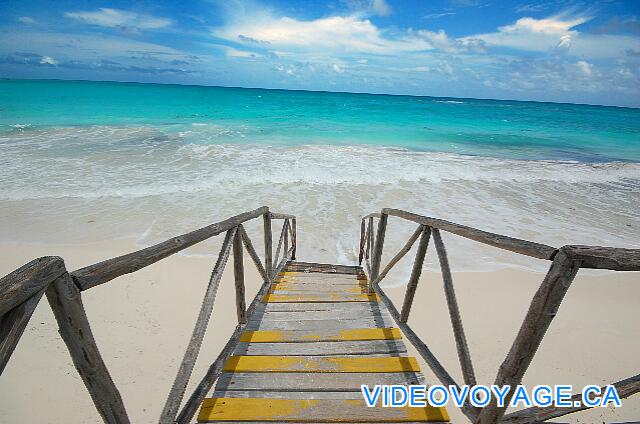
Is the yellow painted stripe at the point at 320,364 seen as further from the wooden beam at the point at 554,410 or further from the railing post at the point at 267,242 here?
the railing post at the point at 267,242

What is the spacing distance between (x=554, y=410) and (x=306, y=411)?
1669 millimetres

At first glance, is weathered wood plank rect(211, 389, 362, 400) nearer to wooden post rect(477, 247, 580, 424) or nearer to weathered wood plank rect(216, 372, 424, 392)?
weathered wood plank rect(216, 372, 424, 392)

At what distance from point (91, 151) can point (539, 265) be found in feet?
71.9

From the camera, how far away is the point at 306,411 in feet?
8.55

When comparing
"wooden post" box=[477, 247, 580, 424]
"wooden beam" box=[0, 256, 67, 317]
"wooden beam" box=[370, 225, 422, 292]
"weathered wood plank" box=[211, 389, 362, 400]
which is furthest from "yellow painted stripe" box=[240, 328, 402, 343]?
"wooden beam" box=[0, 256, 67, 317]

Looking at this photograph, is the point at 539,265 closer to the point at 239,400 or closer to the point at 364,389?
the point at 364,389

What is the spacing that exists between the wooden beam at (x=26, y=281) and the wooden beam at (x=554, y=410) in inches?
91.4

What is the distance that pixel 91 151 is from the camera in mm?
18969

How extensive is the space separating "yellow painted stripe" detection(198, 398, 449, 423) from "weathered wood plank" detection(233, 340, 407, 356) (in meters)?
0.62

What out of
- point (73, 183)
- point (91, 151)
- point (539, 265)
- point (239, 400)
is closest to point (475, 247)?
point (539, 265)

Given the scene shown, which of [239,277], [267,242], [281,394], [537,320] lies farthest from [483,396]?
[267,242]

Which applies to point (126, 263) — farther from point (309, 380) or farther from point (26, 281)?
point (309, 380)

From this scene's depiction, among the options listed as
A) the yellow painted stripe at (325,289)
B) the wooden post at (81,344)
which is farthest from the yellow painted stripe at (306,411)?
the yellow painted stripe at (325,289)

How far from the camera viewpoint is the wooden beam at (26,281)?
1.08 m
